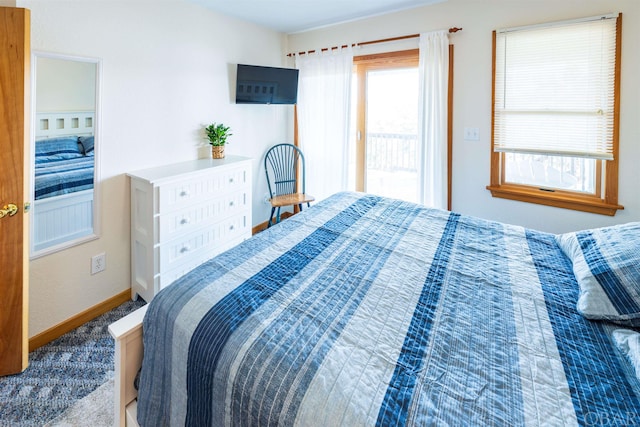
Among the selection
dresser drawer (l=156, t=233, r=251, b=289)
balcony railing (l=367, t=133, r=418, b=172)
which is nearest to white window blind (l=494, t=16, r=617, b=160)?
balcony railing (l=367, t=133, r=418, b=172)

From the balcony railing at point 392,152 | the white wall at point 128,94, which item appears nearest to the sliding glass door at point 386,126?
the balcony railing at point 392,152

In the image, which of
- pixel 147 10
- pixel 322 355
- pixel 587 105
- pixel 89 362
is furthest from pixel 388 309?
pixel 147 10

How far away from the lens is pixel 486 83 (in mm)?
2857

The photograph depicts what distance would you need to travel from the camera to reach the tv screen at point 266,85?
3.42 metres

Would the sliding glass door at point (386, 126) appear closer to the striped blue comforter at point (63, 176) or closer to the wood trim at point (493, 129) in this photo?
the wood trim at point (493, 129)

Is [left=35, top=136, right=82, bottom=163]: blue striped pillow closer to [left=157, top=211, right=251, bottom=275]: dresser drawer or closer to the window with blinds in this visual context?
[left=157, top=211, right=251, bottom=275]: dresser drawer

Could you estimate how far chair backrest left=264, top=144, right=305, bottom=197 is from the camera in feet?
13.2

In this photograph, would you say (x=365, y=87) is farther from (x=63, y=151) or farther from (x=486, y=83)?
(x=63, y=151)

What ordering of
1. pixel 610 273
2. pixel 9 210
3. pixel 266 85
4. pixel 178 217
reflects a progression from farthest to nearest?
pixel 266 85 < pixel 178 217 < pixel 9 210 < pixel 610 273

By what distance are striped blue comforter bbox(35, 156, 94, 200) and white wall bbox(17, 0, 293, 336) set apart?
10 centimetres

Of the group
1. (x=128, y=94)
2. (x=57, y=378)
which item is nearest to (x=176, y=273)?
(x=57, y=378)

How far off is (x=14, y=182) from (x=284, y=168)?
268 centimetres

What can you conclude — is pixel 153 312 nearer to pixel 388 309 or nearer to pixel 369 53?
pixel 388 309

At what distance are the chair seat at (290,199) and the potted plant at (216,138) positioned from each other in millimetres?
773
